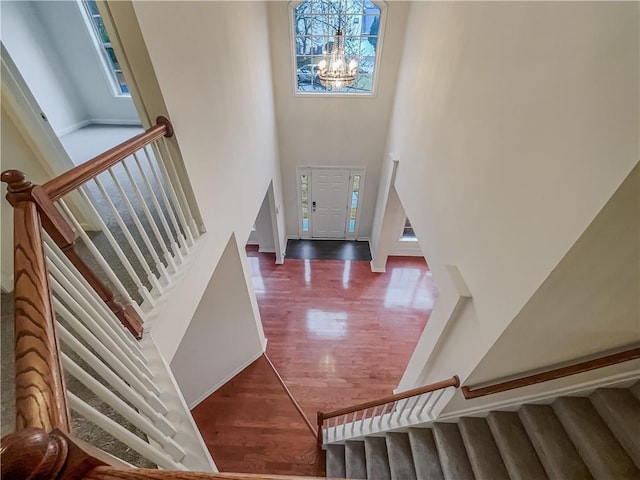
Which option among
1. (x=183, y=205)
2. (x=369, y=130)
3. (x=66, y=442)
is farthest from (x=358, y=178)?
(x=66, y=442)

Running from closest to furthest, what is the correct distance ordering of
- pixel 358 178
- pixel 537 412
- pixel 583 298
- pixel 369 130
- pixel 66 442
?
pixel 66 442 < pixel 583 298 < pixel 537 412 < pixel 369 130 < pixel 358 178

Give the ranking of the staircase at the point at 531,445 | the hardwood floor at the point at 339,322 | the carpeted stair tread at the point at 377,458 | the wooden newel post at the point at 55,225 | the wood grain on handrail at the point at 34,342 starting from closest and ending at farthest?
the wood grain on handrail at the point at 34,342 < the wooden newel post at the point at 55,225 < the staircase at the point at 531,445 < the carpeted stair tread at the point at 377,458 < the hardwood floor at the point at 339,322

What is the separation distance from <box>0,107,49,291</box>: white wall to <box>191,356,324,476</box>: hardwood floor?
2.48m

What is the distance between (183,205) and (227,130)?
996mm

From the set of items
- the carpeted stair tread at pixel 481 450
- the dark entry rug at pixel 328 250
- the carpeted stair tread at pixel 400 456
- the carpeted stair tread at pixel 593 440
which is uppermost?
the carpeted stair tread at pixel 593 440

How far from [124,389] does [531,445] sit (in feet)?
8.23

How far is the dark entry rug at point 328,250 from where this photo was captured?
20.3 feet

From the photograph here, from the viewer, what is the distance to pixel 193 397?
10.7 ft

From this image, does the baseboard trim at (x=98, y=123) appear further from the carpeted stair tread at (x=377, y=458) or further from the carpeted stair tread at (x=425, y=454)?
the carpeted stair tread at (x=425, y=454)

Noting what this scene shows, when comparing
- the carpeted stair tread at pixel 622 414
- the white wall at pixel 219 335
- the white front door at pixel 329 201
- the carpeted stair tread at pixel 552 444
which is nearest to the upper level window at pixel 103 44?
the white wall at pixel 219 335

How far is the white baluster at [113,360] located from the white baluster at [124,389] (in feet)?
0.07

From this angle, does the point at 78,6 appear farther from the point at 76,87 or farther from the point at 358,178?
the point at 358,178

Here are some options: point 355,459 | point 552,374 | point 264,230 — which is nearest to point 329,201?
point 264,230

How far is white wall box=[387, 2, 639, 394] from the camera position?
104cm
